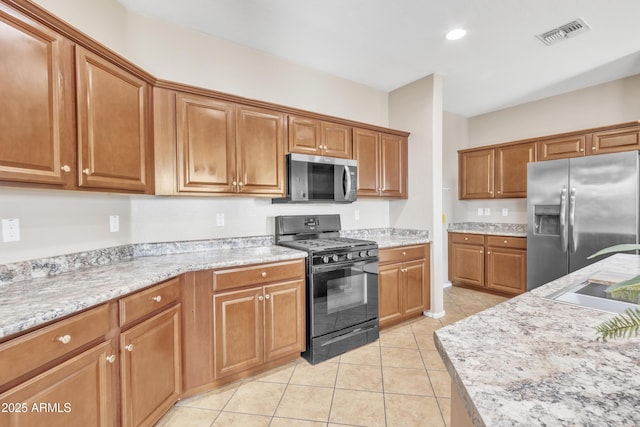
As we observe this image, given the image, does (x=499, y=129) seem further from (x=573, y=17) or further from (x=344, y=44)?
(x=344, y=44)

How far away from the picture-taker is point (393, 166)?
3480 mm

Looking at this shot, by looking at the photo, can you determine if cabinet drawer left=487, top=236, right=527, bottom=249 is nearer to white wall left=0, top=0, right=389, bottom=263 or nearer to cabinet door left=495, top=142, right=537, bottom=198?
cabinet door left=495, top=142, right=537, bottom=198

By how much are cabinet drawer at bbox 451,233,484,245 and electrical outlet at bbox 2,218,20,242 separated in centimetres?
480

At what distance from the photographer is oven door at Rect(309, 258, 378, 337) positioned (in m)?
2.41

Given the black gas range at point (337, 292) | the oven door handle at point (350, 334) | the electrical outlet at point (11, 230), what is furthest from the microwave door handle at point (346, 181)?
the electrical outlet at point (11, 230)

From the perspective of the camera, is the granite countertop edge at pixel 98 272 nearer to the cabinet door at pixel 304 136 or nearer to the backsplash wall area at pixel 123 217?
the backsplash wall area at pixel 123 217

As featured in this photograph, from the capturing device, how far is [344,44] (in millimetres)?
2758

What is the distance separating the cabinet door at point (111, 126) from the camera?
1.57m

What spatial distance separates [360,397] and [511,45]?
3370 mm

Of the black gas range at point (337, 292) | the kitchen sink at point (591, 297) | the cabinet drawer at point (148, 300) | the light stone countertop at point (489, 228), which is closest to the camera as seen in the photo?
the kitchen sink at point (591, 297)

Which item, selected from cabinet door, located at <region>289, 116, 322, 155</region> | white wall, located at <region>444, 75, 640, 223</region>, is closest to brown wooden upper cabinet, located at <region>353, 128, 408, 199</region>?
cabinet door, located at <region>289, 116, 322, 155</region>

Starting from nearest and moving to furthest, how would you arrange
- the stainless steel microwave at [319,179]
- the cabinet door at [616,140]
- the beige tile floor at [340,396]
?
the beige tile floor at [340,396] < the stainless steel microwave at [319,179] < the cabinet door at [616,140]

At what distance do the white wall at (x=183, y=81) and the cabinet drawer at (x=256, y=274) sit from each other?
693 millimetres

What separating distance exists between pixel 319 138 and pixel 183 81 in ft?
4.30
